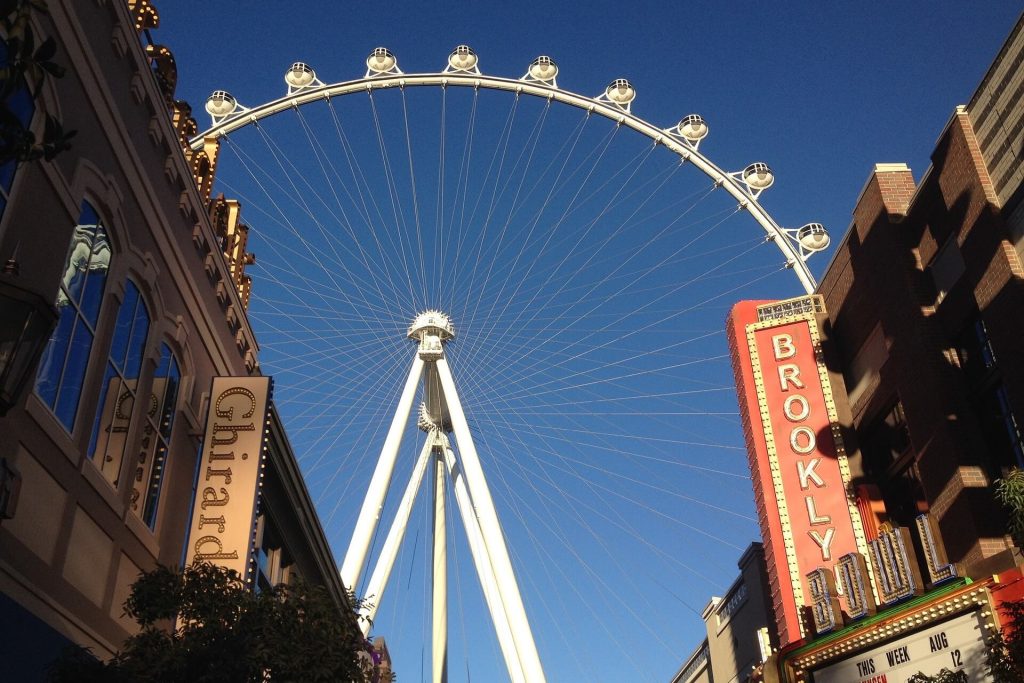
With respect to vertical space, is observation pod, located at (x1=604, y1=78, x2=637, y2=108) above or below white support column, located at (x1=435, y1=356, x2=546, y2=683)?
above

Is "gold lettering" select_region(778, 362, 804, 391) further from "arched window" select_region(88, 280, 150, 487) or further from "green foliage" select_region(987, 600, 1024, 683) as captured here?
"arched window" select_region(88, 280, 150, 487)

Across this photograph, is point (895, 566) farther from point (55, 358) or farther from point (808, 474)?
point (55, 358)

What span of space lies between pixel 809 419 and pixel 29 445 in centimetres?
2128

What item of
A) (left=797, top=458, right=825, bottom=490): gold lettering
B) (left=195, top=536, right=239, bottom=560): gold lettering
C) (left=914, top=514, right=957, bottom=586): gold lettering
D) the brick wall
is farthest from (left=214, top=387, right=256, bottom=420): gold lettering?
(left=797, top=458, right=825, bottom=490): gold lettering

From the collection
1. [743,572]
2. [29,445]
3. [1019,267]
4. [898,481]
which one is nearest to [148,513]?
[29,445]

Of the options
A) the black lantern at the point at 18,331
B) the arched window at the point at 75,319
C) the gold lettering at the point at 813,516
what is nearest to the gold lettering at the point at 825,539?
the gold lettering at the point at 813,516

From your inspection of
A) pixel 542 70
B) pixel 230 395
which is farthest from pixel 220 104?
pixel 230 395

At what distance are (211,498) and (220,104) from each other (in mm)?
21459

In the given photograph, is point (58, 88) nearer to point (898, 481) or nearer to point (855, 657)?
point (855, 657)

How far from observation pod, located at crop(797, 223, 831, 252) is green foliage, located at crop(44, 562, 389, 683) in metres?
24.5

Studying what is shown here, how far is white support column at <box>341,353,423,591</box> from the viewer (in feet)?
93.2

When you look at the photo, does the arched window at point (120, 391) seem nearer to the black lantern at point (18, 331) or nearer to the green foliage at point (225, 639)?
the green foliage at point (225, 639)

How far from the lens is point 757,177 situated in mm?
36219

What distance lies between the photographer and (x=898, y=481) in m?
26.6
